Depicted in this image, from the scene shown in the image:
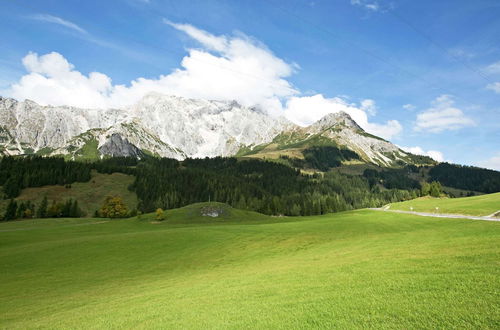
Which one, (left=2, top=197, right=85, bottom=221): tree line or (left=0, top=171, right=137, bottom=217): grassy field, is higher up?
(left=0, top=171, right=137, bottom=217): grassy field

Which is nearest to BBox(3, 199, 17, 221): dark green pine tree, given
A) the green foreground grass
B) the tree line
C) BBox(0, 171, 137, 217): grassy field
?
the tree line

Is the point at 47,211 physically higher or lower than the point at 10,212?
lower

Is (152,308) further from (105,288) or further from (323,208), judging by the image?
(323,208)

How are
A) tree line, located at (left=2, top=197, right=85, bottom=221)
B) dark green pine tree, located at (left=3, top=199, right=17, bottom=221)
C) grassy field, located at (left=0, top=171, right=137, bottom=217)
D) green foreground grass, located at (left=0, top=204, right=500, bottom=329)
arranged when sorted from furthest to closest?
1. grassy field, located at (left=0, top=171, right=137, bottom=217)
2. tree line, located at (left=2, top=197, right=85, bottom=221)
3. dark green pine tree, located at (left=3, top=199, right=17, bottom=221)
4. green foreground grass, located at (left=0, top=204, right=500, bottom=329)

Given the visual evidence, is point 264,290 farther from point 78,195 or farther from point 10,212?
point 78,195

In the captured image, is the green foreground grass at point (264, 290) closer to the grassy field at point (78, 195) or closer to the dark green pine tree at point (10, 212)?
the dark green pine tree at point (10, 212)

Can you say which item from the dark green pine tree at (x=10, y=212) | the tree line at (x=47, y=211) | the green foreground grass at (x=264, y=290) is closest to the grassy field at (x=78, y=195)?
the tree line at (x=47, y=211)

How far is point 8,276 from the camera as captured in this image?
3397cm

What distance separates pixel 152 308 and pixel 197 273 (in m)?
13.5

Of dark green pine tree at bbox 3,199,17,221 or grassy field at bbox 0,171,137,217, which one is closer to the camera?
dark green pine tree at bbox 3,199,17,221

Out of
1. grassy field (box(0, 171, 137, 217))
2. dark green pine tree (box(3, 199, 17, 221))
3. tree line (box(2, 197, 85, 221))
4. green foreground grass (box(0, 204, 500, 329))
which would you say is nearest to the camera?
green foreground grass (box(0, 204, 500, 329))

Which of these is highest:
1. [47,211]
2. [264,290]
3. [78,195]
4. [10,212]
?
[78,195]

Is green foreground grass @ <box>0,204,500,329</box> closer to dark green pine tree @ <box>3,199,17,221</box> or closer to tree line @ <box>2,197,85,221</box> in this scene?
dark green pine tree @ <box>3,199,17,221</box>

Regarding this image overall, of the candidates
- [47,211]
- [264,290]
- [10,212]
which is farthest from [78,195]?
[264,290]
